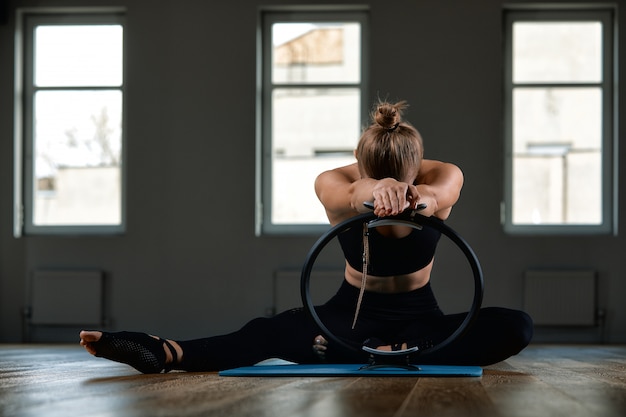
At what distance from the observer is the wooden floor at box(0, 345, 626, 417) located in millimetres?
1561

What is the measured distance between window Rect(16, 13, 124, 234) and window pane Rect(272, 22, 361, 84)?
1031 millimetres

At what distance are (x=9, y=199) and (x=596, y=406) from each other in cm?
471

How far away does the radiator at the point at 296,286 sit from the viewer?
5.36 m

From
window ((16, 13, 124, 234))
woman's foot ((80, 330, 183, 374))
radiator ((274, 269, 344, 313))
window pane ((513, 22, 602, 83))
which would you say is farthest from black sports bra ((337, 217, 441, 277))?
window ((16, 13, 124, 234))

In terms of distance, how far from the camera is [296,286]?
17.7 ft

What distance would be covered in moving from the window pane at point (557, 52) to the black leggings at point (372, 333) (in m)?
3.39

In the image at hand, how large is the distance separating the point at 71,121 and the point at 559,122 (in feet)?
10.3

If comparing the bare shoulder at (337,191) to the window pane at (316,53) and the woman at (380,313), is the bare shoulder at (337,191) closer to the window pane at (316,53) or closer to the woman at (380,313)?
the woman at (380,313)

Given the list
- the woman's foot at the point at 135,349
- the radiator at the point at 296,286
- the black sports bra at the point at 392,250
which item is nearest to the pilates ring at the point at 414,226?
the black sports bra at the point at 392,250

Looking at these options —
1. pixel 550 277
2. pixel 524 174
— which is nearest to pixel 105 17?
pixel 524 174

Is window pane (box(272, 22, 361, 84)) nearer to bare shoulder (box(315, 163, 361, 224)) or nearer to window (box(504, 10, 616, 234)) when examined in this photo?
window (box(504, 10, 616, 234))

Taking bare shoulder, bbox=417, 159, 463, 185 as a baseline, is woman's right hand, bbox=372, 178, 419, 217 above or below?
below

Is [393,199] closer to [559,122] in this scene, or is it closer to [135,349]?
[135,349]

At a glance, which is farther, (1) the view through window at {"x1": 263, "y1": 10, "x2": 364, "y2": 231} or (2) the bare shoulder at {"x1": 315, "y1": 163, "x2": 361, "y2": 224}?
(1) the view through window at {"x1": 263, "y1": 10, "x2": 364, "y2": 231}
